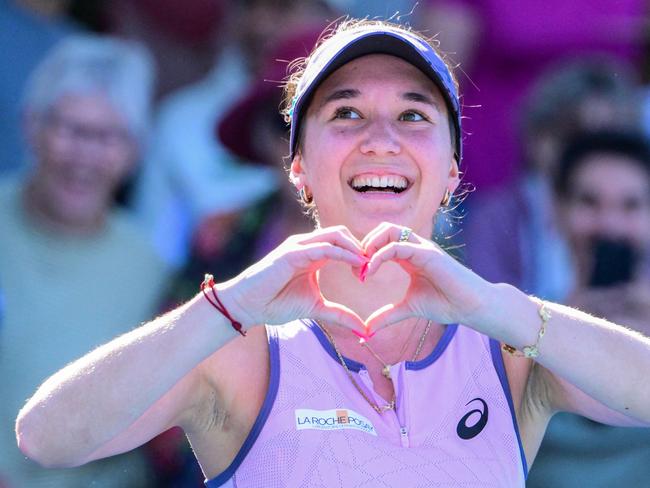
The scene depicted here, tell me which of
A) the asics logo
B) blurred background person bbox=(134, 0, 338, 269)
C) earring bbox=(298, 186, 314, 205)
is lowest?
the asics logo

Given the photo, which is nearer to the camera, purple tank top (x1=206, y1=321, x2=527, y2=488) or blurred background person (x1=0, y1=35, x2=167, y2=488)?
purple tank top (x1=206, y1=321, x2=527, y2=488)

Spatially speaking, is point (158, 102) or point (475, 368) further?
point (158, 102)

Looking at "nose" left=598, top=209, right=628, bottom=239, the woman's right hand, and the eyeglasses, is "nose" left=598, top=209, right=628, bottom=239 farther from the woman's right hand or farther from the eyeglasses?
the woman's right hand

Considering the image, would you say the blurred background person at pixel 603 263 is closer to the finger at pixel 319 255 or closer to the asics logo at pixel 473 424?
the asics logo at pixel 473 424

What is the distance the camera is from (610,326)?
285 cm

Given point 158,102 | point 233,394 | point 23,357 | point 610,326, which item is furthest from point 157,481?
point 610,326

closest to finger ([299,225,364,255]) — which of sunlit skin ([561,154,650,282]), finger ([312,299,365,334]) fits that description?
finger ([312,299,365,334])

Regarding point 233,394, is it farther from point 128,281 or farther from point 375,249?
point 128,281

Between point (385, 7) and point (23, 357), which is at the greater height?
point (385, 7)

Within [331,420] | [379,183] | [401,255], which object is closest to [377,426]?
[331,420]

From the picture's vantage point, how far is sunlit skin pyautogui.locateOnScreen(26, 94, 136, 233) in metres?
5.19

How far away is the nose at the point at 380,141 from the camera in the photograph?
294cm

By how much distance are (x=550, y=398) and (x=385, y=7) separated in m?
3.28

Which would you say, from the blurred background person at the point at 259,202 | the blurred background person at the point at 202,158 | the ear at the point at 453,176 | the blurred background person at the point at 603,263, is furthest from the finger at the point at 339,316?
the blurred background person at the point at 202,158
